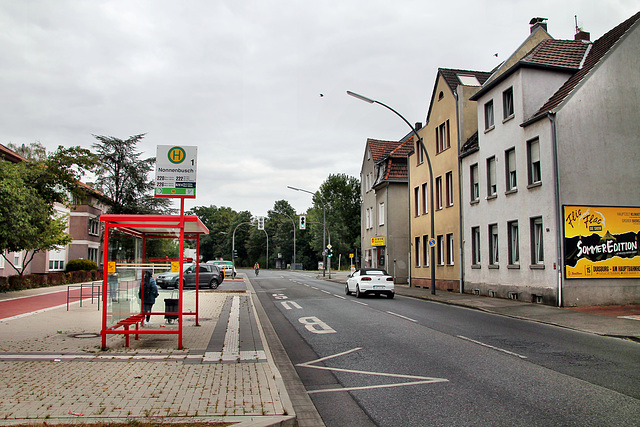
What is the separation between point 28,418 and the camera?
203 inches

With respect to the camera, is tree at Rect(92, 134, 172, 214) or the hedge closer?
the hedge

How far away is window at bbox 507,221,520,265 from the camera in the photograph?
21172 mm

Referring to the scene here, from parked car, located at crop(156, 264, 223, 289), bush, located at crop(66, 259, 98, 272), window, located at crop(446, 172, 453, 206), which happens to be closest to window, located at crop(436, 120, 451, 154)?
window, located at crop(446, 172, 453, 206)

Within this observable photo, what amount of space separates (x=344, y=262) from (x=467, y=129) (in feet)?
229

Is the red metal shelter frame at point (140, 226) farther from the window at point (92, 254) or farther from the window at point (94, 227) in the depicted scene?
the window at point (92, 254)

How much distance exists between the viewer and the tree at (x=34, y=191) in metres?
21.2

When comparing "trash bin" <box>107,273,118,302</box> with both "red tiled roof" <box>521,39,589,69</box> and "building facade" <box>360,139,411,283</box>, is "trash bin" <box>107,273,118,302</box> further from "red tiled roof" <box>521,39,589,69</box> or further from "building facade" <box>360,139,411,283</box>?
"building facade" <box>360,139,411,283</box>

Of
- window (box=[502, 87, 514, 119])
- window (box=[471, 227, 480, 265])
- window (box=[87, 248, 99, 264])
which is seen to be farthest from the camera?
window (box=[87, 248, 99, 264])

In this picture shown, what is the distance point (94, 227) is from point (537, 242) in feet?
163

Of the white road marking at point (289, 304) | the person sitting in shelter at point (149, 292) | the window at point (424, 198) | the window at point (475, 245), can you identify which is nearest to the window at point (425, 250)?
the window at point (424, 198)

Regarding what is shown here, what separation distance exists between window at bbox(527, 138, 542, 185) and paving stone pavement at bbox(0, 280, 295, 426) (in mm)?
13579

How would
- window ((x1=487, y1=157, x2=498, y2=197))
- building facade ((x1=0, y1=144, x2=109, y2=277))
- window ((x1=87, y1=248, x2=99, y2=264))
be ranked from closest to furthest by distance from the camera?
window ((x1=487, y1=157, x2=498, y2=197)) → building facade ((x1=0, y1=144, x2=109, y2=277)) → window ((x1=87, y1=248, x2=99, y2=264))

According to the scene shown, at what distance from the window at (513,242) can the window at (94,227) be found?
149ft

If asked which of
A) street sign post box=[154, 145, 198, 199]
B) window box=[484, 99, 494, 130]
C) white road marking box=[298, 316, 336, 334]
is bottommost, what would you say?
white road marking box=[298, 316, 336, 334]
